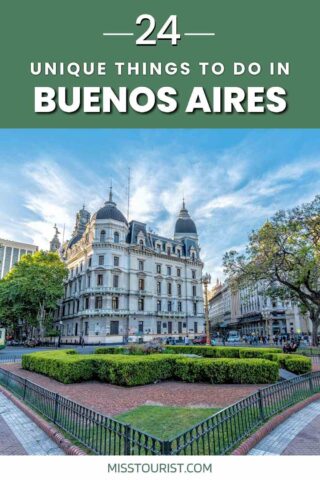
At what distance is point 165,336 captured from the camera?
49.3 m

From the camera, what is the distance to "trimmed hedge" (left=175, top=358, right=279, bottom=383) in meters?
12.6

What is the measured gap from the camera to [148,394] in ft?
37.2

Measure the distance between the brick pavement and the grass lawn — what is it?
0.65 m

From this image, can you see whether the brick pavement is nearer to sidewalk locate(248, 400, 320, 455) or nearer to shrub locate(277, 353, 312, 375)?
sidewalk locate(248, 400, 320, 455)

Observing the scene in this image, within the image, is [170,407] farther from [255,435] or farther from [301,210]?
[301,210]

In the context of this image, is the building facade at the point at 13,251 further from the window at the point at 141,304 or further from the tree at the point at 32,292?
the window at the point at 141,304

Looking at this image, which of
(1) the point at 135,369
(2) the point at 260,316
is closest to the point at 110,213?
(1) the point at 135,369

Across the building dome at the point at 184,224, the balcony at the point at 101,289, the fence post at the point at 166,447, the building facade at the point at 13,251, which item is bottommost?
the fence post at the point at 166,447

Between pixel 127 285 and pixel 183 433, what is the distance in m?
42.6

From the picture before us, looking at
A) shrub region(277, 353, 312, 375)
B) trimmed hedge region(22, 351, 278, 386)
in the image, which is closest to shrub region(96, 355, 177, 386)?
trimmed hedge region(22, 351, 278, 386)

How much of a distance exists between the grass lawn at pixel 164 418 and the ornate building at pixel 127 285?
115ft

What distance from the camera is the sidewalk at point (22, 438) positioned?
6.43m

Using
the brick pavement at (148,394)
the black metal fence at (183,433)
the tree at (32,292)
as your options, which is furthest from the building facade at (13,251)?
the black metal fence at (183,433)

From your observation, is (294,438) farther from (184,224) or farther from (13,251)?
(13,251)
